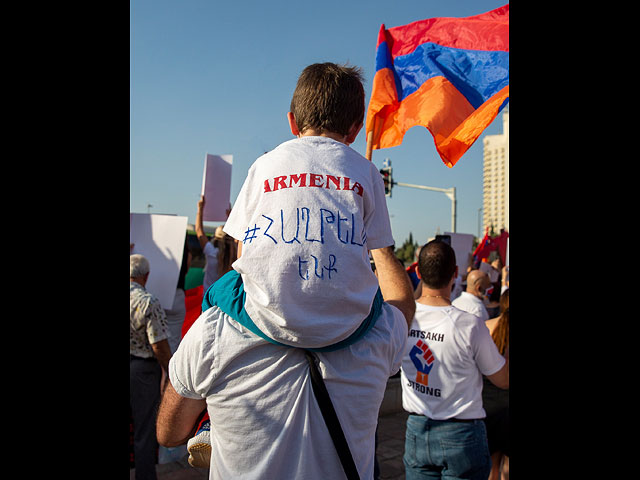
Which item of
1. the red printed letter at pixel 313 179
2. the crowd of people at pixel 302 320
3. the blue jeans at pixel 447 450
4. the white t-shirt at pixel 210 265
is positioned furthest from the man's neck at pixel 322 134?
the white t-shirt at pixel 210 265

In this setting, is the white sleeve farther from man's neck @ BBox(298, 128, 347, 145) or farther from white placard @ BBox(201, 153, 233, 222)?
white placard @ BBox(201, 153, 233, 222)

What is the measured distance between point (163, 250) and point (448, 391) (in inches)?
111

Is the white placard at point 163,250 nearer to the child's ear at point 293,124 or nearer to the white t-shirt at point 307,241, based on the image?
the child's ear at point 293,124

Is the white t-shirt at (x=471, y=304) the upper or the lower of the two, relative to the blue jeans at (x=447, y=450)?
upper

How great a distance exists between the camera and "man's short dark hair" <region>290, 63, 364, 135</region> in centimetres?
153

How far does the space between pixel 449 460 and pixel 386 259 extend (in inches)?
84.7

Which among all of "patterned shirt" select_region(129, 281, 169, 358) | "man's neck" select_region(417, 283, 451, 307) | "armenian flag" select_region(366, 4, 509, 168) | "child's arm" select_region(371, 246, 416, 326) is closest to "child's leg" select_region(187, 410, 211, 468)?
"child's arm" select_region(371, 246, 416, 326)

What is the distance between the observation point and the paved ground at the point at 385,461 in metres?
5.03

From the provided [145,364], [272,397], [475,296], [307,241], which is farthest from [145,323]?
[475,296]

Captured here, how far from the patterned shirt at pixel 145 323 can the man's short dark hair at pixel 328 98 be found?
3.06m
